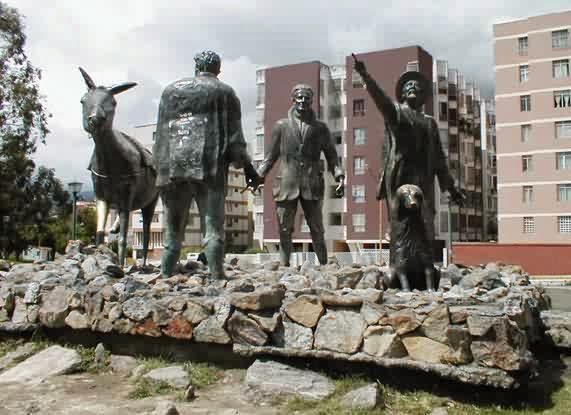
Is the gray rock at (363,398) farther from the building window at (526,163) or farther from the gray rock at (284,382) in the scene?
the building window at (526,163)

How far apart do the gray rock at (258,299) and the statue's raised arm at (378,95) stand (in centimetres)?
217

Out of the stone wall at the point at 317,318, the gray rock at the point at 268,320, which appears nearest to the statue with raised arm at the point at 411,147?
the stone wall at the point at 317,318

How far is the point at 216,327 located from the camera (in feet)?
14.9

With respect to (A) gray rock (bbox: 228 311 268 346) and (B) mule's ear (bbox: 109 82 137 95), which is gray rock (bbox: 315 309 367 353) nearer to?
(A) gray rock (bbox: 228 311 268 346)

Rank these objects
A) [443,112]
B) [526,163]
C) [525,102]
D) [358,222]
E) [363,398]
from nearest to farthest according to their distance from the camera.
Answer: [363,398]
[526,163]
[525,102]
[358,222]
[443,112]

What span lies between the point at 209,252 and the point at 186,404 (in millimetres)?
2004

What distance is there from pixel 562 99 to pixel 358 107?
12.2 metres

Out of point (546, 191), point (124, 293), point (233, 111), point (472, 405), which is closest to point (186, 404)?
point (124, 293)

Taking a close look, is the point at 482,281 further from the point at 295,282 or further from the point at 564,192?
the point at 564,192

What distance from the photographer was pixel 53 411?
3.97 metres

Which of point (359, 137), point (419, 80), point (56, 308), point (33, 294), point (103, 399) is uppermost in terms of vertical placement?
point (359, 137)

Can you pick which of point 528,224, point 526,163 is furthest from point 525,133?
point 528,224

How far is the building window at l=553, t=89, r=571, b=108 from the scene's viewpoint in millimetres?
32656

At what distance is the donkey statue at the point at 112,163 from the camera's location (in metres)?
7.32
